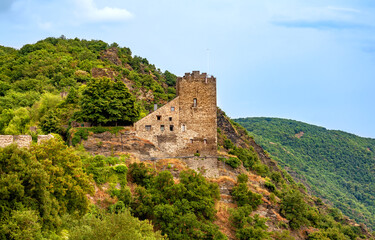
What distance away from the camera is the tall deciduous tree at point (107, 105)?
45219 mm

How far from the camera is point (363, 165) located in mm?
150500

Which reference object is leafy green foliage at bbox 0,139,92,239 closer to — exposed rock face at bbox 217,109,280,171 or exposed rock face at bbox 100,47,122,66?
exposed rock face at bbox 217,109,280,171

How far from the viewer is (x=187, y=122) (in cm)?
4800

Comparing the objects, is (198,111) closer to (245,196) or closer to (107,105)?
(107,105)

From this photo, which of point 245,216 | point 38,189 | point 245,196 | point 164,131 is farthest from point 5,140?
point 245,196

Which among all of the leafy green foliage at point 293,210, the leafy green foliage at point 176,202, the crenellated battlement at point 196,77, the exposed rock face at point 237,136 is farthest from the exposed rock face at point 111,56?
the leafy green foliage at point 176,202

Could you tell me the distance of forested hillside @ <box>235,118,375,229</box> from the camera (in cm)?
12601

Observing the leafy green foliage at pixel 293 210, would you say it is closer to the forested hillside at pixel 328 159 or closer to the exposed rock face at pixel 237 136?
the exposed rock face at pixel 237 136

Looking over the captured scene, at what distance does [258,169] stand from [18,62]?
48.3m

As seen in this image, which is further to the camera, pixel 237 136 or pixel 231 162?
pixel 237 136

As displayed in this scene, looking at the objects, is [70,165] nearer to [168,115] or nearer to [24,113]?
[168,115]

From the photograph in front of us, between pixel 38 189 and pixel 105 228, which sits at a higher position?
pixel 38 189

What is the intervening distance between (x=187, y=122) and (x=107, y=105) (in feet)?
26.7

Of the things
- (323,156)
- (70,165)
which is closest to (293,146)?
(323,156)
